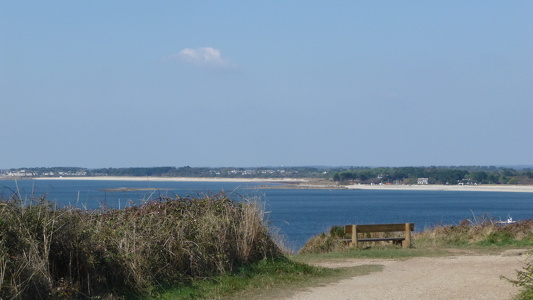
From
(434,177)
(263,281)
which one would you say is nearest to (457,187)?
(434,177)

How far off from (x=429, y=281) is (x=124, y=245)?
5.52 m

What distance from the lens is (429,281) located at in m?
13.5

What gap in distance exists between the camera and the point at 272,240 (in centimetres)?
1525

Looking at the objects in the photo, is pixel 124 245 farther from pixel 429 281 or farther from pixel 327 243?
pixel 327 243

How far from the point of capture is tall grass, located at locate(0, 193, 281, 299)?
33.1 ft

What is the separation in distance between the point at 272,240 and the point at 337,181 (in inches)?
6742

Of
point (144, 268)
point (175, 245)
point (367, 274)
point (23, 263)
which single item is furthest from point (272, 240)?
point (23, 263)

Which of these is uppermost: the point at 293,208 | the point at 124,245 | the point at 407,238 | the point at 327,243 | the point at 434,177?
the point at 434,177

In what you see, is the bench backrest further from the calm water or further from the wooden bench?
the calm water

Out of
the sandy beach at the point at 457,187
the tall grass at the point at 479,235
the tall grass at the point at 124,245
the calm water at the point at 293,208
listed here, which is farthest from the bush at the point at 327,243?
the sandy beach at the point at 457,187

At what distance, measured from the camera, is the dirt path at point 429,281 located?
475 inches

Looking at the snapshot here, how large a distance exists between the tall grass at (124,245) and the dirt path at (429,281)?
1.94 meters

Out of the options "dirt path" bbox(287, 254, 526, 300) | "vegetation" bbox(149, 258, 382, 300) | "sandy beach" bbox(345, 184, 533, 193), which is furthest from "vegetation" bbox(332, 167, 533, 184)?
"vegetation" bbox(149, 258, 382, 300)

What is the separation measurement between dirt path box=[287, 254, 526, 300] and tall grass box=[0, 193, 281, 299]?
6.35ft
